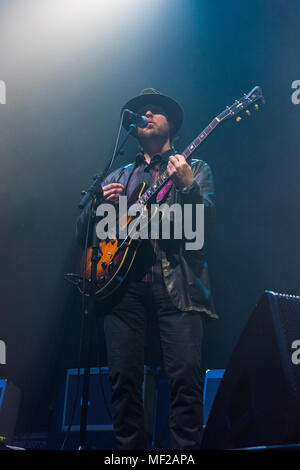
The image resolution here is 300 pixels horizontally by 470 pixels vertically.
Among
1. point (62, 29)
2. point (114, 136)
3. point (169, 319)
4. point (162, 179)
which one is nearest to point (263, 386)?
point (169, 319)

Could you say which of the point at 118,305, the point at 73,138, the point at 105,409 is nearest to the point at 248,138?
the point at 73,138

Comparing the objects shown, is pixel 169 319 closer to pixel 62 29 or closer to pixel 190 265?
pixel 190 265

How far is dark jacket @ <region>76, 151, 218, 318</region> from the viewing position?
1976 mm

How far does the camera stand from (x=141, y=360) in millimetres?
1985

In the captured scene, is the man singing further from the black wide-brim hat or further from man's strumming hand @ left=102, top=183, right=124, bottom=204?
the black wide-brim hat

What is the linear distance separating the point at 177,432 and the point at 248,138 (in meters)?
2.08

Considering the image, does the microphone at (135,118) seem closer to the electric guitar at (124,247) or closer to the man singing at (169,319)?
the man singing at (169,319)

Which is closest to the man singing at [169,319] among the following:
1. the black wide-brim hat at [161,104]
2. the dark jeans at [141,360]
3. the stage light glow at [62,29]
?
the dark jeans at [141,360]

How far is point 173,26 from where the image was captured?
331 cm

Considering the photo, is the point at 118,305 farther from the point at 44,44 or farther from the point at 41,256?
the point at 44,44

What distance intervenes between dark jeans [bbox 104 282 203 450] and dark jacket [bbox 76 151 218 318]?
0.17 ft

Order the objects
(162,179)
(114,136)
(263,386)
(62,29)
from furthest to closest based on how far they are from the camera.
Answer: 1. (62,29)
2. (114,136)
3. (162,179)
4. (263,386)

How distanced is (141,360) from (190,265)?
0.50 meters

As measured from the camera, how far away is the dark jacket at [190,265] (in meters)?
1.98
